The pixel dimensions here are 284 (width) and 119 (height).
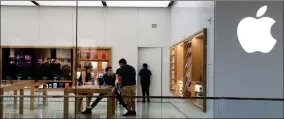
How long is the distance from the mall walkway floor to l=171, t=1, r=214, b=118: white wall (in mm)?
218

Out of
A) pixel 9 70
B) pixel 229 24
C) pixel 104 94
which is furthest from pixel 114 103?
pixel 9 70

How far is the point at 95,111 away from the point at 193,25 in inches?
106

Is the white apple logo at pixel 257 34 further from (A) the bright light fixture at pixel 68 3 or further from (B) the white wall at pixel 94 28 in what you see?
(A) the bright light fixture at pixel 68 3

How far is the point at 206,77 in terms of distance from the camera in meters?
7.77

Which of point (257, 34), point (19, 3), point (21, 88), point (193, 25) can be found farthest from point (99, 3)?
point (257, 34)

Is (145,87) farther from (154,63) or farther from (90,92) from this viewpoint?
(90,92)

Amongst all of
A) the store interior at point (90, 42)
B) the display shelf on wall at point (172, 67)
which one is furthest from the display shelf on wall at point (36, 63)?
the display shelf on wall at point (172, 67)

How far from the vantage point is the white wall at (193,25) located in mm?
7539

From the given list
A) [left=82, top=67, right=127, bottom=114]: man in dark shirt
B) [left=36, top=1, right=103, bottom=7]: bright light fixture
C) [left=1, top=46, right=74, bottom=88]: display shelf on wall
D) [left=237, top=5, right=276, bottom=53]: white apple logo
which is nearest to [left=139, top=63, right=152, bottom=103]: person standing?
[left=82, top=67, right=127, bottom=114]: man in dark shirt

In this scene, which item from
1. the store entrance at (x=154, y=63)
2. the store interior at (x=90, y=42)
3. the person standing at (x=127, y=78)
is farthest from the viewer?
the store entrance at (x=154, y=63)

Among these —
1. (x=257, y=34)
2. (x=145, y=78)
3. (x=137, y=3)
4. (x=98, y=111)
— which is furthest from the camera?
(x=145, y=78)

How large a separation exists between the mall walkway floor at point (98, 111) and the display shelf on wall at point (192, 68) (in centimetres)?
46

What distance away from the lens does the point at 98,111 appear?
747 centimetres

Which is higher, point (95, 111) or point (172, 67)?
point (172, 67)
